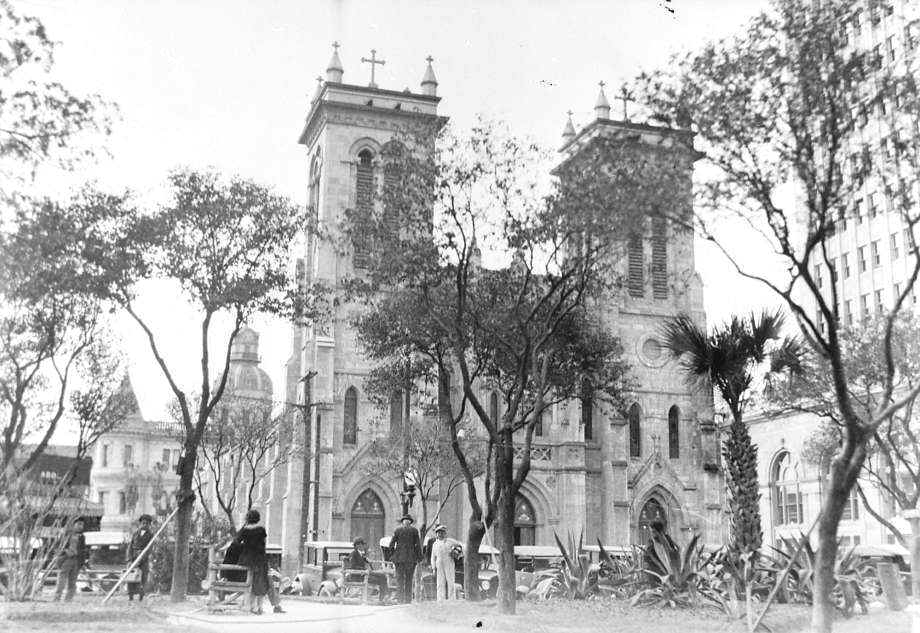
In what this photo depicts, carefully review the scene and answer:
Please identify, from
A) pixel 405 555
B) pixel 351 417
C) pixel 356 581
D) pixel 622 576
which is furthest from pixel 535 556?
pixel 405 555

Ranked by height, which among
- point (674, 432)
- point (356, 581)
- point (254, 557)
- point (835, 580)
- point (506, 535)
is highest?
point (674, 432)

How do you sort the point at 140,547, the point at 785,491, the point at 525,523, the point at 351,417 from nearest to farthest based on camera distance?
the point at 140,547, the point at 351,417, the point at 525,523, the point at 785,491

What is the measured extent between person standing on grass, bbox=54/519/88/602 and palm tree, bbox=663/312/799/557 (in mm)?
11328

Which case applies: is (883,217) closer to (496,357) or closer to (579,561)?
(496,357)

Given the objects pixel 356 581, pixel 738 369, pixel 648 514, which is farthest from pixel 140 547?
pixel 648 514

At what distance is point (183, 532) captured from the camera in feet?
63.1

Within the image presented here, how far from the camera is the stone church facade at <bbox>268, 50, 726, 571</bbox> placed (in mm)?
43375

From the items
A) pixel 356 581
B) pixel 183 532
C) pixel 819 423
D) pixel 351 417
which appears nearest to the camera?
pixel 183 532

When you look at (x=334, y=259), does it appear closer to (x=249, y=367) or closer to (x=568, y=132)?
(x=568, y=132)

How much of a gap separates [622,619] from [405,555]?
483cm

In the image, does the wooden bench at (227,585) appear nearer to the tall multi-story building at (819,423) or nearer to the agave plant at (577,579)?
the agave plant at (577,579)

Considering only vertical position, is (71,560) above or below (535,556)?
above

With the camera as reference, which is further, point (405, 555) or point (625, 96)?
point (405, 555)

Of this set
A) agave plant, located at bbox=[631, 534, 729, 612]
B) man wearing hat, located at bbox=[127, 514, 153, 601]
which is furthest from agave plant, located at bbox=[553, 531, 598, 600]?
man wearing hat, located at bbox=[127, 514, 153, 601]
